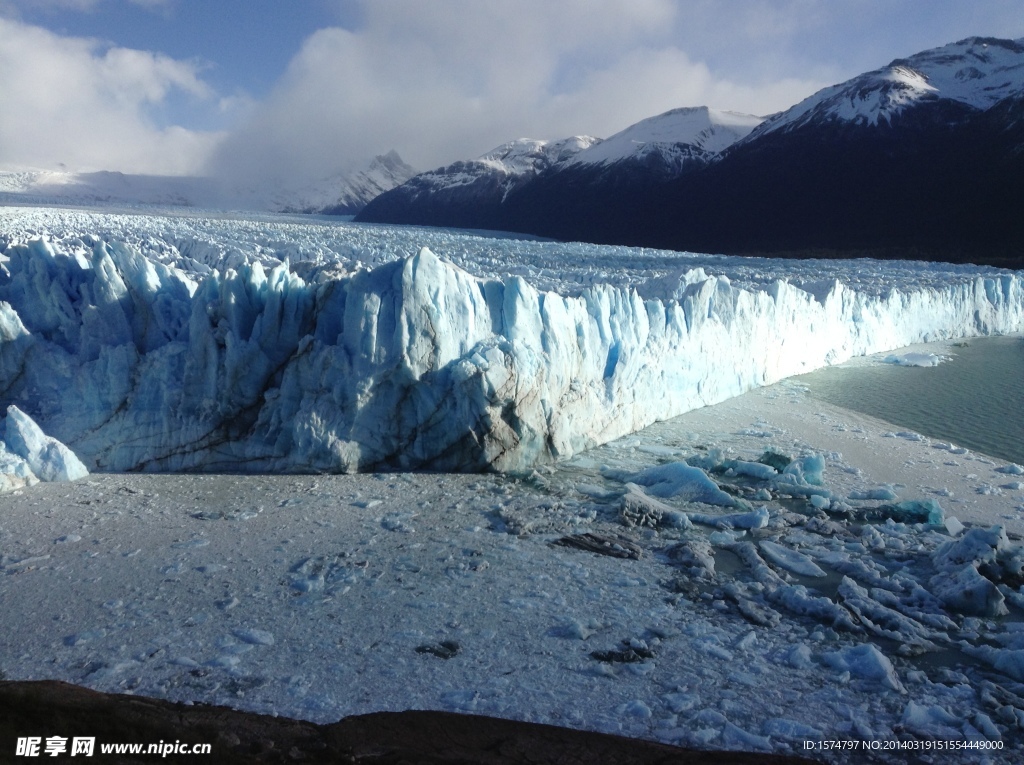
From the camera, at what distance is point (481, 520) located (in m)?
4.46

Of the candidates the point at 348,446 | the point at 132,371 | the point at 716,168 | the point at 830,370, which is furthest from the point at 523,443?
the point at 716,168

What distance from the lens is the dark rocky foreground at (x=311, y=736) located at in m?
2.39

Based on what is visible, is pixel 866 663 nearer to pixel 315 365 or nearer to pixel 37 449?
pixel 315 365

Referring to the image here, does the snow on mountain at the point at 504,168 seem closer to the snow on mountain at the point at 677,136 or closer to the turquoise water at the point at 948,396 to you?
the snow on mountain at the point at 677,136

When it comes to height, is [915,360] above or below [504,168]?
below

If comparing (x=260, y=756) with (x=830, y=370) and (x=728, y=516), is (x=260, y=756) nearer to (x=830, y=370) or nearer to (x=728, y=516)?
(x=728, y=516)

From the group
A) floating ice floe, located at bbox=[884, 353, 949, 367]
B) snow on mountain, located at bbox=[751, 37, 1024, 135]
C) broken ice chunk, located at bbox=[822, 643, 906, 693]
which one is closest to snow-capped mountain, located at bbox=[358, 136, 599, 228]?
snow on mountain, located at bbox=[751, 37, 1024, 135]

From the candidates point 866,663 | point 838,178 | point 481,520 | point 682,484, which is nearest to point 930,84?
point 838,178

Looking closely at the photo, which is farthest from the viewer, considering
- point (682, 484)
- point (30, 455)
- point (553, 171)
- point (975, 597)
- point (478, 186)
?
point (478, 186)

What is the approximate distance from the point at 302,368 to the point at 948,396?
316 inches

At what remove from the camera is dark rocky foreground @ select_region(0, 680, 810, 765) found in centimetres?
239

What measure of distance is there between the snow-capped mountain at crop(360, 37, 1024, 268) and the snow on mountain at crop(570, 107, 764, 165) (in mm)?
153

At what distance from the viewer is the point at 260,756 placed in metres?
2.38

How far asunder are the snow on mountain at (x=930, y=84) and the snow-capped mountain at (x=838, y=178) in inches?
3.4
